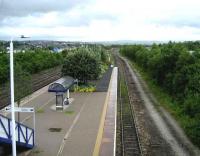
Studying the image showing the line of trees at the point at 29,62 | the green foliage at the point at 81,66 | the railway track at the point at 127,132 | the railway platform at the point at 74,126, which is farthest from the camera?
the line of trees at the point at 29,62

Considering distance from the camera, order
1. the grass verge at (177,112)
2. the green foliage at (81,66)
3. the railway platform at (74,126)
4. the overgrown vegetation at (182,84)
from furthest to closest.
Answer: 1. the green foliage at (81,66)
2. the overgrown vegetation at (182,84)
3. the grass verge at (177,112)
4. the railway platform at (74,126)

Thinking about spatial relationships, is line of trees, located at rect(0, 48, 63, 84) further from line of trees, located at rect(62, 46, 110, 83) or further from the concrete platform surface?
the concrete platform surface

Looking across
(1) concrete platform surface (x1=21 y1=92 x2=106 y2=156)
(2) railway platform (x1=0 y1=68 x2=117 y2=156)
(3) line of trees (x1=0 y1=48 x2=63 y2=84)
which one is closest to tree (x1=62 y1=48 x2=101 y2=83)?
(3) line of trees (x1=0 y1=48 x2=63 y2=84)

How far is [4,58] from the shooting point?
56.3 m

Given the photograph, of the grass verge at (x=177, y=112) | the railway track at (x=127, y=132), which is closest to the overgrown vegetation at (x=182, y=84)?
the grass verge at (x=177, y=112)

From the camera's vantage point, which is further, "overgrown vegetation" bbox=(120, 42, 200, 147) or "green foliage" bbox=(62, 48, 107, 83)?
"green foliage" bbox=(62, 48, 107, 83)

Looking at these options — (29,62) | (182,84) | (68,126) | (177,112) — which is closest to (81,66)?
(182,84)

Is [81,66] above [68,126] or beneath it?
above

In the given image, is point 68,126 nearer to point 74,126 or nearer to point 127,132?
point 74,126

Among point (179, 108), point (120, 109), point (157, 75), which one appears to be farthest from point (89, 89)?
point (179, 108)

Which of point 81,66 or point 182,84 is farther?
point 81,66

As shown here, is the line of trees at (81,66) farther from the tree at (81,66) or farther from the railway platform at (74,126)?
the railway platform at (74,126)

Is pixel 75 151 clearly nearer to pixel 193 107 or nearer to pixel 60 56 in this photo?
pixel 193 107

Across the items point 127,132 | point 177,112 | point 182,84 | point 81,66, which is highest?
point 81,66
